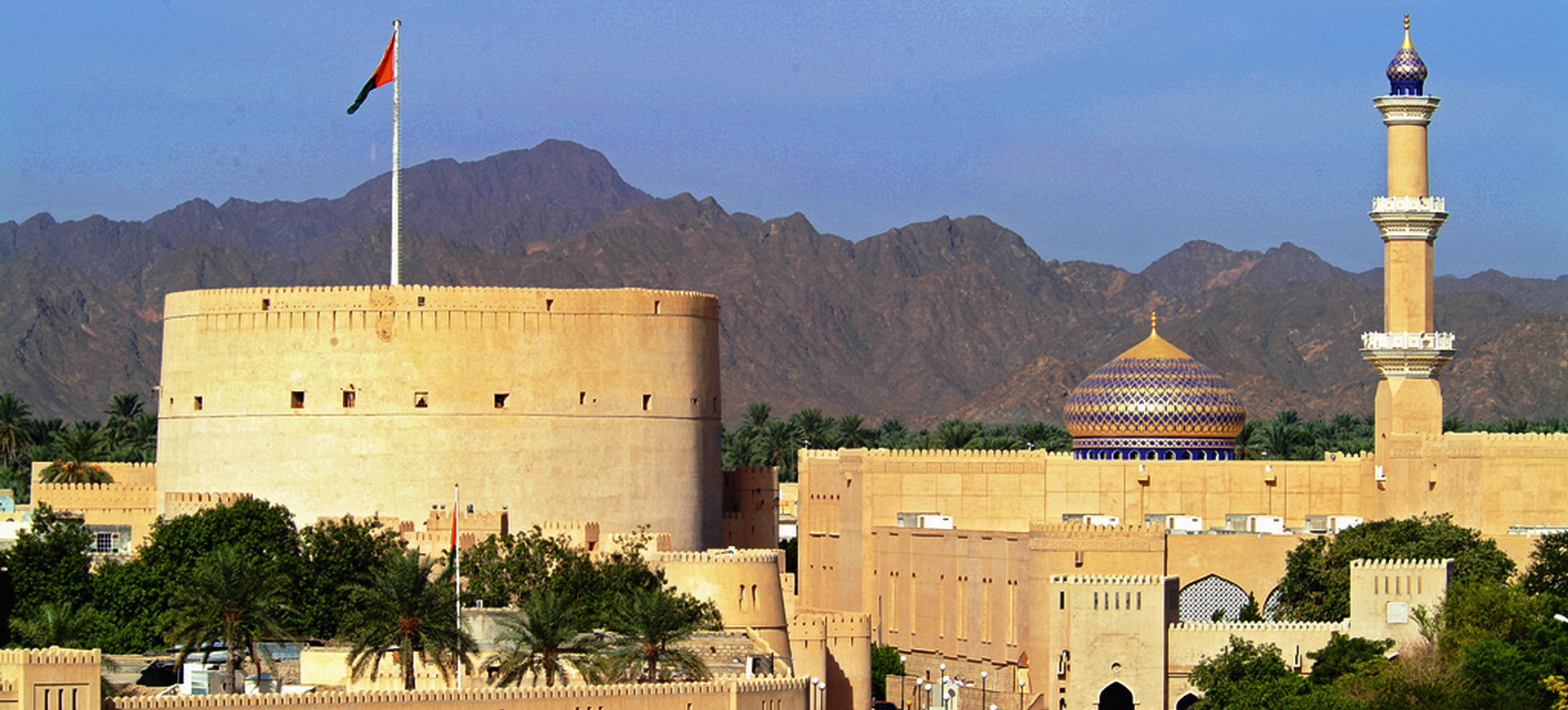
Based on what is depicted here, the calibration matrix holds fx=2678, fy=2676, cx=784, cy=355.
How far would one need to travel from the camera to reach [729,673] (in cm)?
3947

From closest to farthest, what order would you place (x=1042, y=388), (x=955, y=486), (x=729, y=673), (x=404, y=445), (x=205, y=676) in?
(x=205, y=676) < (x=729, y=673) < (x=404, y=445) < (x=955, y=486) < (x=1042, y=388)

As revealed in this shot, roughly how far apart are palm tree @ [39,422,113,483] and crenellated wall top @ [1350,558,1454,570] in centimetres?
2612

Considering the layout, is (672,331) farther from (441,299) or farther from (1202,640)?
(1202,640)

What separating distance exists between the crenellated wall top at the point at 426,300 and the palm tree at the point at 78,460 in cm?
877

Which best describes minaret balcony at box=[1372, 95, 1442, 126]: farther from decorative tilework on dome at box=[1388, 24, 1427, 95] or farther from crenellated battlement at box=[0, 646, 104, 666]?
crenellated battlement at box=[0, 646, 104, 666]

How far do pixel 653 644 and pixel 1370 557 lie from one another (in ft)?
46.9

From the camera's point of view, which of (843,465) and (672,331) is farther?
(843,465)

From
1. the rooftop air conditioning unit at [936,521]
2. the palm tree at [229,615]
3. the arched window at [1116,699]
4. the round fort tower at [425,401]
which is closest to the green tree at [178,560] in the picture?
the palm tree at [229,615]

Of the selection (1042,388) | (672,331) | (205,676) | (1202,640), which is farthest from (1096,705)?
(1042,388)

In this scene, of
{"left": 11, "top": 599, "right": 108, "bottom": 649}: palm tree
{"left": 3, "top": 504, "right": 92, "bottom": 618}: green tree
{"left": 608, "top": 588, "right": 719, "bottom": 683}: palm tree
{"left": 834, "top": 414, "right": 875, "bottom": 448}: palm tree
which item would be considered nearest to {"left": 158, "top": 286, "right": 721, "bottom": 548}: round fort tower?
{"left": 3, "top": 504, "right": 92, "bottom": 618}: green tree

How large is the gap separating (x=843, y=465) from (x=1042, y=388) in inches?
4267

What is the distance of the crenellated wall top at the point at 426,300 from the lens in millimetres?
47188

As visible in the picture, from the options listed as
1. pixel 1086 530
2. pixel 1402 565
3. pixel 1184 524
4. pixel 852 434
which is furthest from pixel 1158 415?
pixel 852 434

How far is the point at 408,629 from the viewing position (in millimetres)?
37812
